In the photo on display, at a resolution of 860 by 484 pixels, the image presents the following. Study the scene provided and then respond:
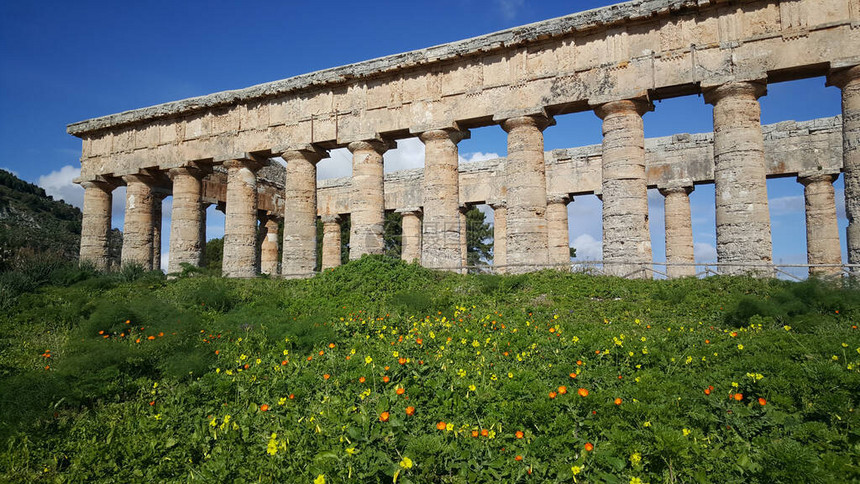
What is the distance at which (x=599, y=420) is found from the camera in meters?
4.80

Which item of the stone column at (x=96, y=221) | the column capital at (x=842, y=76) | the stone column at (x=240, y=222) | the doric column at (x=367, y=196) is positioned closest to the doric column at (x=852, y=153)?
the column capital at (x=842, y=76)

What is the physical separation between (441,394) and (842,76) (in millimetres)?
13569

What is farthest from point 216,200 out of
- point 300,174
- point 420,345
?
point 420,345

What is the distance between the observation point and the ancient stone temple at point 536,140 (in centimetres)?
1318

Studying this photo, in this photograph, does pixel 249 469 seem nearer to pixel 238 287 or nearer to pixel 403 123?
pixel 238 287

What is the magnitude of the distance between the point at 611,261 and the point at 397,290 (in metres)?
6.21

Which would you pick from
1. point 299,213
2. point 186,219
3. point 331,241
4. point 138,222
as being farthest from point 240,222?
point 331,241

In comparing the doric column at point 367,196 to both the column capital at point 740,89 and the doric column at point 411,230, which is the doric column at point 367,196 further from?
the column capital at point 740,89

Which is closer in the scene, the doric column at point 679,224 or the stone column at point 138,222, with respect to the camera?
the doric column at point 679,224

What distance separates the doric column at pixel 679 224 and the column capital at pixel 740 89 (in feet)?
25.4

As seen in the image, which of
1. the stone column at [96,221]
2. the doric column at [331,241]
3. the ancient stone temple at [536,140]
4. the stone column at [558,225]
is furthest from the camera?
the doric column at [331,241]

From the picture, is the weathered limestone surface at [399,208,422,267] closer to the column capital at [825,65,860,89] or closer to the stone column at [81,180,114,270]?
the stone column at [81,180,114,270]

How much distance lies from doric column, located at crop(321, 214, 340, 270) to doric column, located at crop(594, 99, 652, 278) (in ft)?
53.7

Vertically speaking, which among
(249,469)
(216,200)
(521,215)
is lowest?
(249,469)
